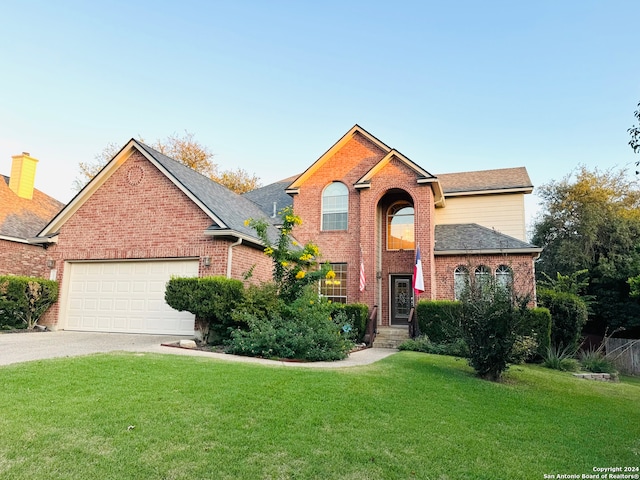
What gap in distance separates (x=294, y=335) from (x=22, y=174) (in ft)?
62.3

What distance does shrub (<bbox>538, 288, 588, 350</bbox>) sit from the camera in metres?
15.2

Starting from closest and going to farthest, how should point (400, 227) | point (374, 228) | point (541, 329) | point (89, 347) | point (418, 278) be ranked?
point (89, 347) < point (541, 329) < point (418, 278) < point (374, 228) < point (400, 227)

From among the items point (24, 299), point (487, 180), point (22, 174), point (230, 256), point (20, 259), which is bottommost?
point (24, 299)

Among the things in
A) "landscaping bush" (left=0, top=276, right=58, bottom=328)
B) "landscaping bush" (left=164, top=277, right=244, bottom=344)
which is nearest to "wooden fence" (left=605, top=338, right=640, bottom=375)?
"landscaping bush" (left=164, top=277, right=244, bottom=344)

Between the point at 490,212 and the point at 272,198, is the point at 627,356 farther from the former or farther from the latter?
the point at 272,198

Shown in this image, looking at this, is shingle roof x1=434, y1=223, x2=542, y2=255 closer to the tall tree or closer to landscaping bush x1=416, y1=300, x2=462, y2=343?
landscaping bush x1=416, y1=300, x2=462, y2=343

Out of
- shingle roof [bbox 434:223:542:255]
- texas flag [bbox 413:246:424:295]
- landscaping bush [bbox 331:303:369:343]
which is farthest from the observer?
shingle roof [bbox 434:223:542:255]

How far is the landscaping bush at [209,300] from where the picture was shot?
10.8 m

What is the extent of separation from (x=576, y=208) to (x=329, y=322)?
2154cm

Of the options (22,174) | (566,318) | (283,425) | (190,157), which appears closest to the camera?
(283,425)

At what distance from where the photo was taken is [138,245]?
13.6 metres

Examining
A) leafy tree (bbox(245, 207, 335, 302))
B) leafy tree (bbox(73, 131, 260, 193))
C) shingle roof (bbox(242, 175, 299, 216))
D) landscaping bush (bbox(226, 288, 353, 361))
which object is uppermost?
leafy tree (bbox(73, 131, 260, 193))

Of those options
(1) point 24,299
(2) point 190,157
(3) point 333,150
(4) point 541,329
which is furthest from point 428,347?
(2) point 190,157

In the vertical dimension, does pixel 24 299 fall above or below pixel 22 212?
below
